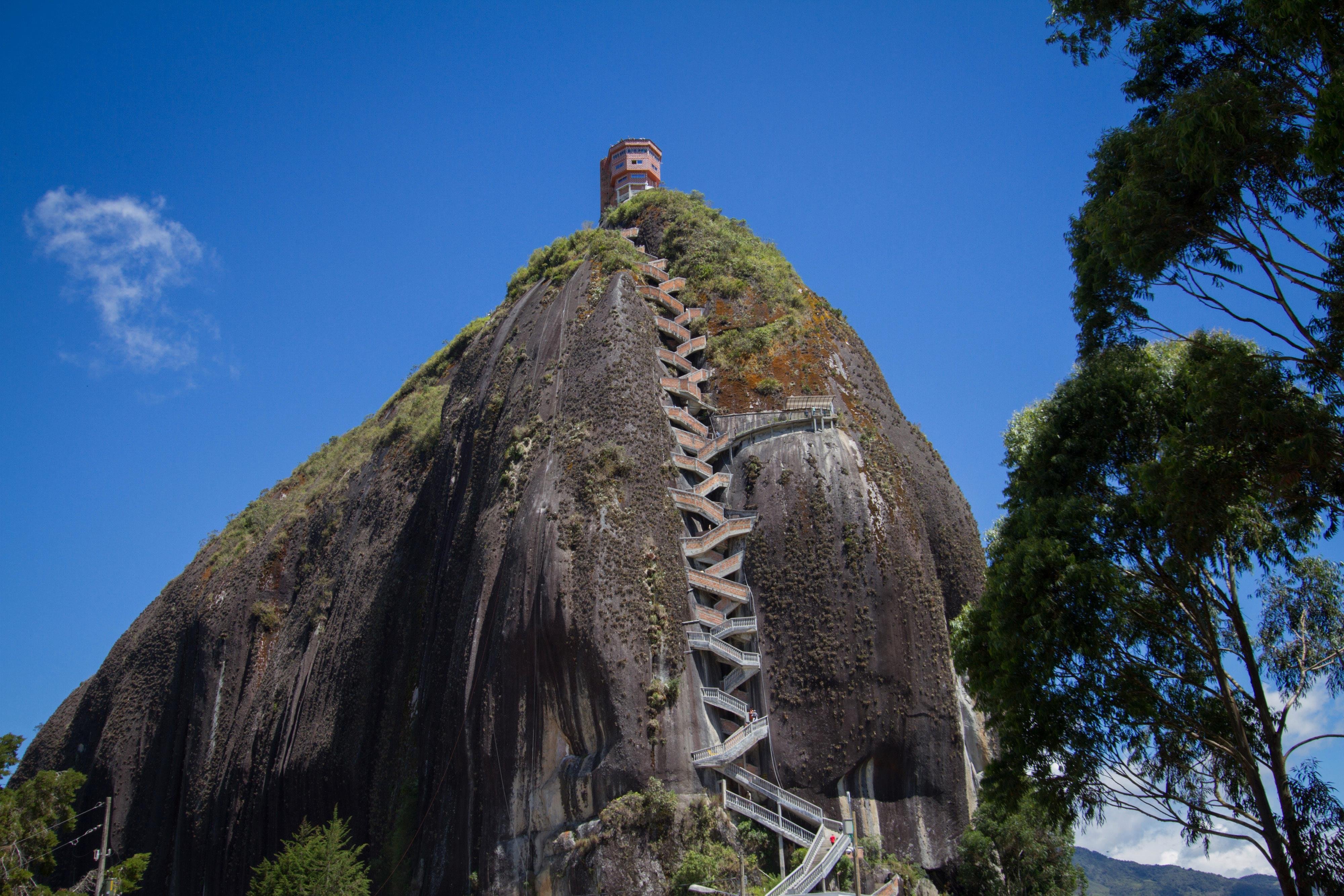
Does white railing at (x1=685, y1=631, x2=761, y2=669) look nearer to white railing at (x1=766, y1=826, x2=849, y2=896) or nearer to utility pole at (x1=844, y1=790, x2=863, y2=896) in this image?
utility pole at (x1=844, y1=790, x2=863, y2=896)

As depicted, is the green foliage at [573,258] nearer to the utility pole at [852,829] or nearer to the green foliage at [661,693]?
the green foliage at [661,693]

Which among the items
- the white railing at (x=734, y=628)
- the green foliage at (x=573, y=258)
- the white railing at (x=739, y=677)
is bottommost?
the white railing at (x=739, y=677)

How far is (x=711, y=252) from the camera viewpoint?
194 ft

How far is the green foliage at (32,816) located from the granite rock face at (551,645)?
1080cm

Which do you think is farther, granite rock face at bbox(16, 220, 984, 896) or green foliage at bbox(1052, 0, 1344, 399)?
granite rock face at bbox(16, 220, 984, 896)

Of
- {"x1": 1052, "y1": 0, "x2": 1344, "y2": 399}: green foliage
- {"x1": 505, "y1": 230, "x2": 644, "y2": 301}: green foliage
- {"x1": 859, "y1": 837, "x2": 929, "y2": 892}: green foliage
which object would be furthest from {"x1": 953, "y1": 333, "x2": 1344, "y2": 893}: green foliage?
{"x1": 505, "y1": 230, "x2": 644, "y2": 301}: green foliage

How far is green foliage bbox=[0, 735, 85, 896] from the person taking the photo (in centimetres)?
3819

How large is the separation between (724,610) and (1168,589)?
75.0 ft

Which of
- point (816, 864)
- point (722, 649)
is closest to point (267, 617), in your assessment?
point (722, 649)

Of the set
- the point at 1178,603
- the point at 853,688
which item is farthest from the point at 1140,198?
the point at 853,688

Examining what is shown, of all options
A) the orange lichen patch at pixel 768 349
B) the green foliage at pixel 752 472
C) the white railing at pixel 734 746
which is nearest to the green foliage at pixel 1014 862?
the white railing at pixel 734 746

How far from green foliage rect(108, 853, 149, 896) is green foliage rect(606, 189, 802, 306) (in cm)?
3780

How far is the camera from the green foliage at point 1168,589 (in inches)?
698

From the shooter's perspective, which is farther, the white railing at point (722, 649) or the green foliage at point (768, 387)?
the green foliage at point (768, 387)
